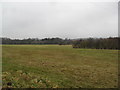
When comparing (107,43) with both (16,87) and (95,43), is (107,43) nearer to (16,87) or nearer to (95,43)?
(95,43)

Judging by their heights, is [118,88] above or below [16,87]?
below

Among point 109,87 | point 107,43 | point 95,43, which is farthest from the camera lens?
point 95,43

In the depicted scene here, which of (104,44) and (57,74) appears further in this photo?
(104,44)

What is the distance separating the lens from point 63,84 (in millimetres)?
5059

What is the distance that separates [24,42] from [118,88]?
95645 millimetres

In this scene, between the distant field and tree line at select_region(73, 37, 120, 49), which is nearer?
the distant field

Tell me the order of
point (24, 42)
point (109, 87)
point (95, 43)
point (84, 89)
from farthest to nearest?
point (24, 42)
point (95, 43)
point (109, 87)
point (84, 89)

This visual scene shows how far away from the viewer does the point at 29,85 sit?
4.67 m

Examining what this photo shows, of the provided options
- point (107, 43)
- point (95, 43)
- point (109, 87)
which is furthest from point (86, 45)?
point (109, 87)

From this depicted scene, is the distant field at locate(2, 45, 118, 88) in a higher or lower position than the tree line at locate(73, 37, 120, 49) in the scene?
lower

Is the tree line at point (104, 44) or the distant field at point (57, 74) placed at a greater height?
the tree line at point (104, 44)

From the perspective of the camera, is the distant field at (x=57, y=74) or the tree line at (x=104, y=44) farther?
the tree line at (x=104, y=44)

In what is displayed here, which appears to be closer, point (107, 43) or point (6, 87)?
point (6, 87)

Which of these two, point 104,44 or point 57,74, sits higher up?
point 104,44
